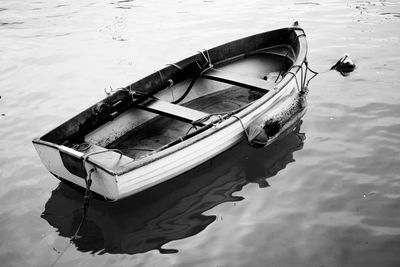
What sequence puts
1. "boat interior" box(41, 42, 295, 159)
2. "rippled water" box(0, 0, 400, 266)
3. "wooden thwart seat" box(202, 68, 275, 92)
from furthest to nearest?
"wooden thwart seat" box(202, 68, 275, 92) → "boat interior" box(41, 42, 295, 159) → "rippled water" box(0, 0, 400, 266)

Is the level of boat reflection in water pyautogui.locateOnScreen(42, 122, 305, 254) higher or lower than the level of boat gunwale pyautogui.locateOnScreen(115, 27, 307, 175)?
lower

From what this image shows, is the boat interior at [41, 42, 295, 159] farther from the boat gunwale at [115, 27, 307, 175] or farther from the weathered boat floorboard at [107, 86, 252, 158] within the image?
the boat gunwale at [115, 27, 307, 175]

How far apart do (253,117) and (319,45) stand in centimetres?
607

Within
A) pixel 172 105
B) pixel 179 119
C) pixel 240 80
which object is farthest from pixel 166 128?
pixel 240 80

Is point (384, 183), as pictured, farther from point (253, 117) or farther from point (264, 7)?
point (264, 7)

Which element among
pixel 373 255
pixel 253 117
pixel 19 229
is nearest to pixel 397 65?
pixel 253 117

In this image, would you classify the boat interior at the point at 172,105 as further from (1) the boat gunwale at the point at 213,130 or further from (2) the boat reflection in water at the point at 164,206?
(2) the boat reflection in water at the point at 164,206

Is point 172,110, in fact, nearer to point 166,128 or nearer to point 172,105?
point 172,105

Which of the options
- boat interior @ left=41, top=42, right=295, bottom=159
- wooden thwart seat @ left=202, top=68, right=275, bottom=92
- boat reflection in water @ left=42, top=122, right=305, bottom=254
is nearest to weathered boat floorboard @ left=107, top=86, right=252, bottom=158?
boat interior @ left=41, top=42, right=295, bottom=159

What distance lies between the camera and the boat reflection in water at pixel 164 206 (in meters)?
5.47

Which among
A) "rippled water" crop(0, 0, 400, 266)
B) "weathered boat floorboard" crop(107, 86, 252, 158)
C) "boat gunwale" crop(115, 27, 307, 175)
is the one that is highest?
"boat gunwale" crop(115, 27, 307, 175)

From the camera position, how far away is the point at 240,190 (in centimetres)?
622

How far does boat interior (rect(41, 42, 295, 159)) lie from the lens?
6.39 meters

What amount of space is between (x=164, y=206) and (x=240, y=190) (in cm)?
123
